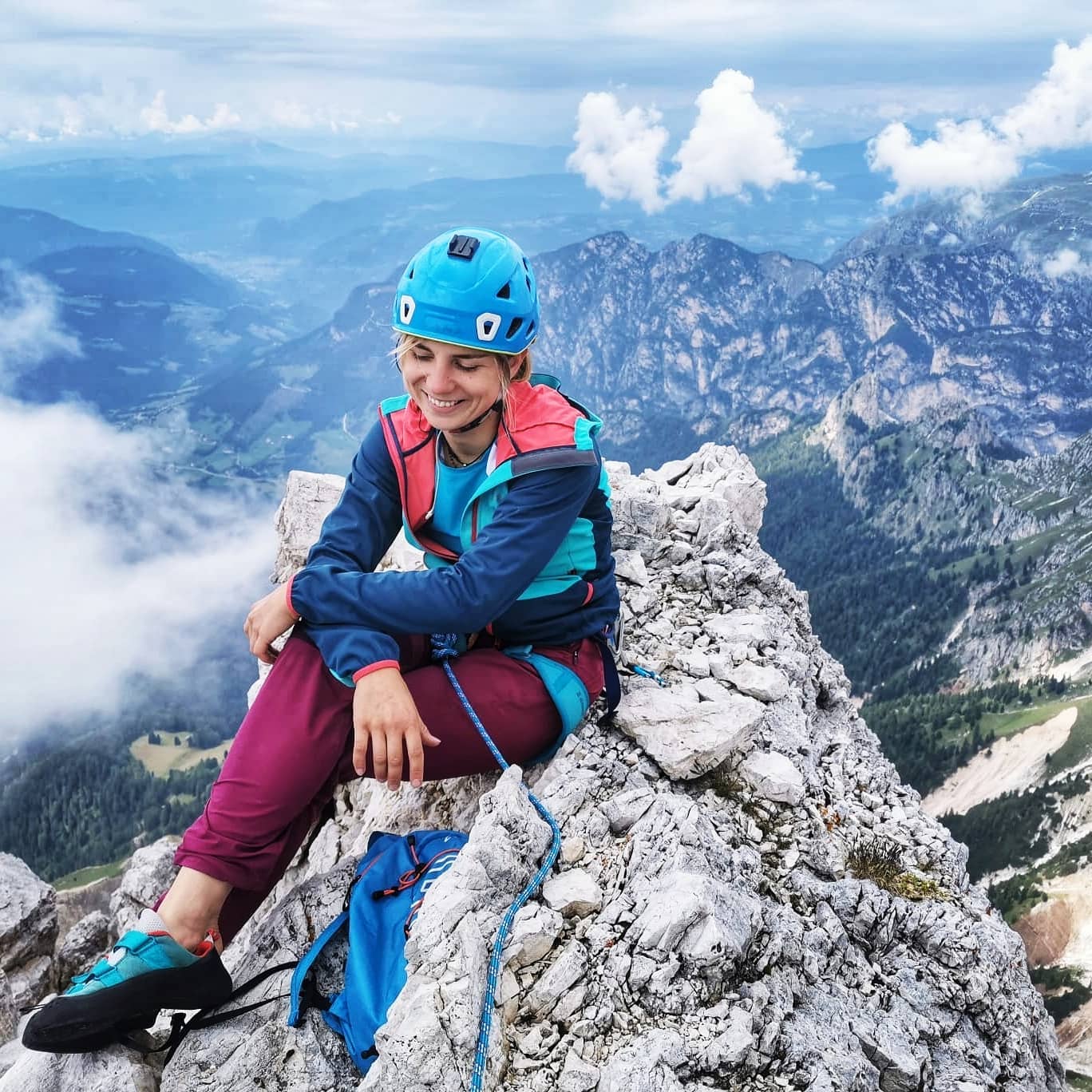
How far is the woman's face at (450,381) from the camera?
711 centimetres

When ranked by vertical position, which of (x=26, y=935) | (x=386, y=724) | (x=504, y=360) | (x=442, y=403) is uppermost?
(x=504, y=360)

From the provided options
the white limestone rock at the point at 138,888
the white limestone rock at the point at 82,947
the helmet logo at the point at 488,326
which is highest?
the helmet logo at the point at 488,326

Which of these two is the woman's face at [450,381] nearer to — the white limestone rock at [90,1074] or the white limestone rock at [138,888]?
the white limestone rock at [90,1074]

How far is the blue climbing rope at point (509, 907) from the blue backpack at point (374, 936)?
75 cm

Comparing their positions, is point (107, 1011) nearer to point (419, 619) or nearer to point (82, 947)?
point (419, 619)

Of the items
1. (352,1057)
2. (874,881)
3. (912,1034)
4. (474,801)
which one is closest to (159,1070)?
(352,1057)

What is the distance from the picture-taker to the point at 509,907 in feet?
21.6

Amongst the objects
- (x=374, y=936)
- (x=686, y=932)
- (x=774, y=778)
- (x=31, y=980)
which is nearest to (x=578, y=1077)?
(x=686, y=932)

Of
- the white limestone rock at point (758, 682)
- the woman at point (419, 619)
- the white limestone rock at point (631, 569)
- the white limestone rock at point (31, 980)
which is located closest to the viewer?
the woman at point (419, 619)

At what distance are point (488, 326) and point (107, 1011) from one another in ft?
20.1

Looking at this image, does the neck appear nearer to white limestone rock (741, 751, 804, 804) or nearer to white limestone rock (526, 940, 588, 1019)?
white limestone rock (526, 940, 588, 1019)

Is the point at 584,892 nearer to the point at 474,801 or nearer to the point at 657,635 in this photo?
the point at 474,801

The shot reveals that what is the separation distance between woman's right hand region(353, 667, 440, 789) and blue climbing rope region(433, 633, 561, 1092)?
834 millimetres

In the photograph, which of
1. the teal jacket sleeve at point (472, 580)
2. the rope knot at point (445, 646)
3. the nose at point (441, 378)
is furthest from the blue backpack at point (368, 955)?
the nose at point (441, 378)
